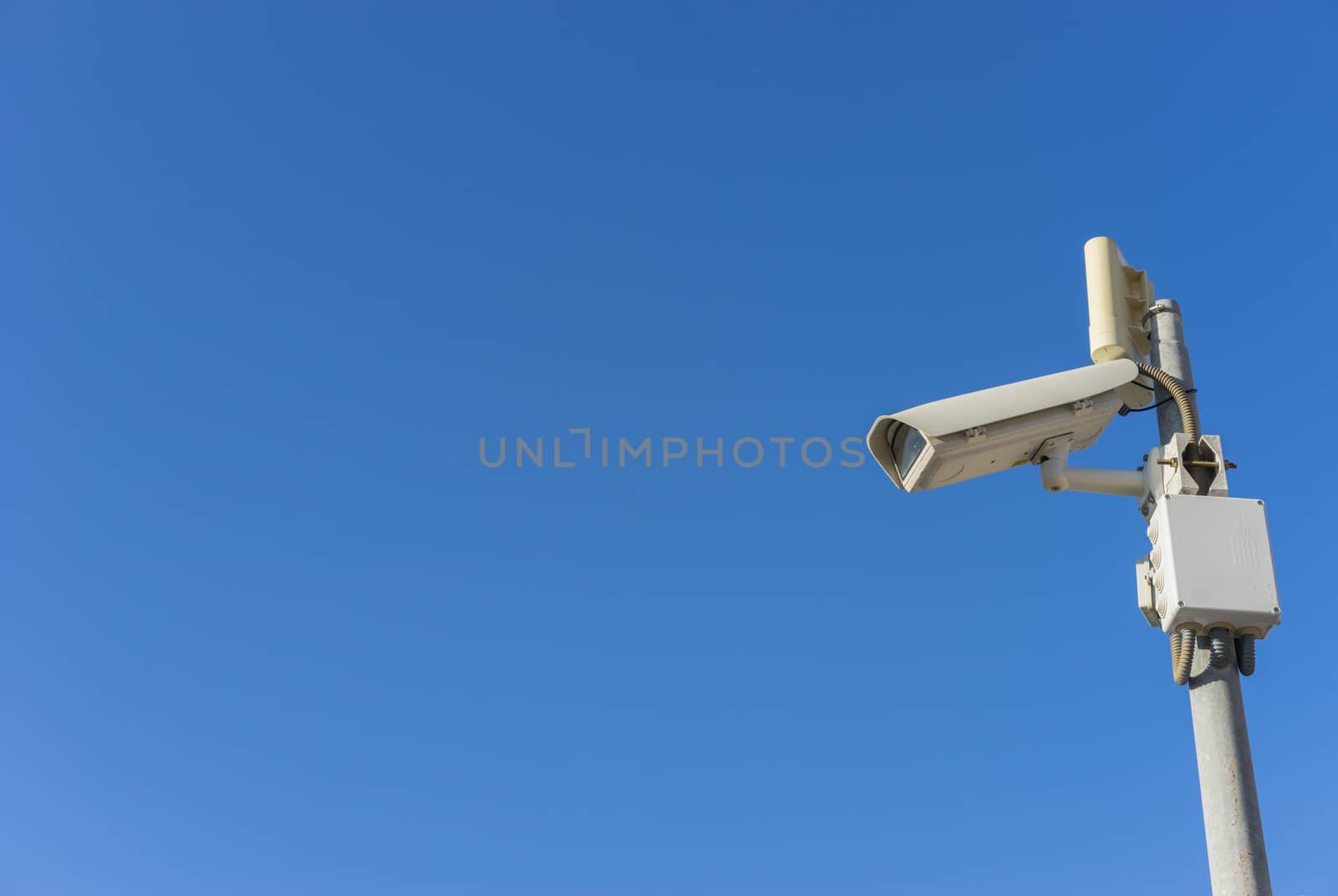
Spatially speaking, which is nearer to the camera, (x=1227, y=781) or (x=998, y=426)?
(x=1227, y=781)

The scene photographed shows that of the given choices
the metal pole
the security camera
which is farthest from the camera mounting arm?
the metal pole

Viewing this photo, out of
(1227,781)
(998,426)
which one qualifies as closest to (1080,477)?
(998,426)

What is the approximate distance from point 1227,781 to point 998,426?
171 centimetres

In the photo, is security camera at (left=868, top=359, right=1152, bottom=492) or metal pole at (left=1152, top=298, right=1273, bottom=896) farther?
security camera at (left=868, top=359, right=1152, bottom=492)

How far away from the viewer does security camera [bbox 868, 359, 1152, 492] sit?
5.93 meters

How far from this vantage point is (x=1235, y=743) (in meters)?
5.41

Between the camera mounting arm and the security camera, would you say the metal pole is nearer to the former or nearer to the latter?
the camera mounting arm

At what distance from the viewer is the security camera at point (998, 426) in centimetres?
593

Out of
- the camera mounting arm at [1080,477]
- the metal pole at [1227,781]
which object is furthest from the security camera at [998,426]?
the metal pole at [1227,781]

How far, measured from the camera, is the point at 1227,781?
5.34 m

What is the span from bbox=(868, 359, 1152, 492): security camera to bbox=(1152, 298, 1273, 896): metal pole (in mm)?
1122

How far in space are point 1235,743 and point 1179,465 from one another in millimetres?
1206

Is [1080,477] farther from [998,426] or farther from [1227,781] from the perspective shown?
[1227,781]

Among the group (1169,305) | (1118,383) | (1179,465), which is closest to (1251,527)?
(1179,465)
